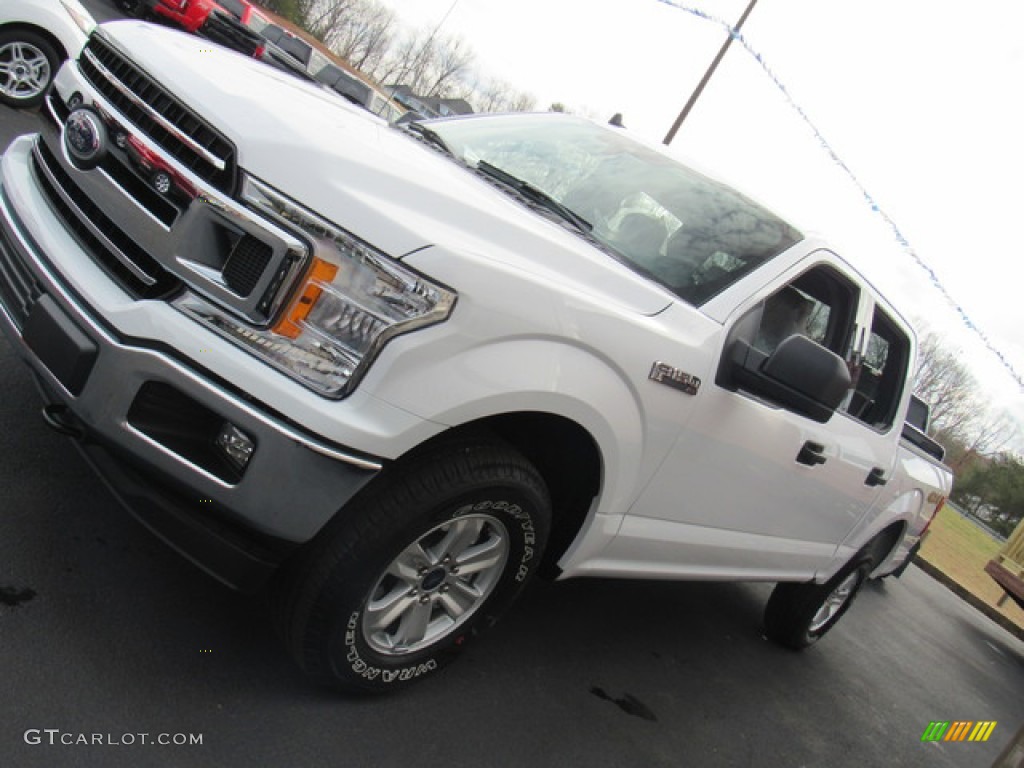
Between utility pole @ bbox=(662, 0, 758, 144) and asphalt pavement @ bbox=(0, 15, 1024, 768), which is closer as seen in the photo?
asphalt pavement @ bbox=(0, 15, 1024, 768)

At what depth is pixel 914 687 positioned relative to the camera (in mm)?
5715

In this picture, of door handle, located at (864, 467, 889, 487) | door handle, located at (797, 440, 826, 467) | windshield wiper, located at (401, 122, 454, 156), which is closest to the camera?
windshield wiper, located at (401, 122, 454, 156)

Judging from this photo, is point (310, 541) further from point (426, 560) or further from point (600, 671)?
point (600, 671)

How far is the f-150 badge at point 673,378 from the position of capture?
8.31ft

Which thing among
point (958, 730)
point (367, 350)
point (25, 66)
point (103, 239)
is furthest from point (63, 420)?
point (958, 730)

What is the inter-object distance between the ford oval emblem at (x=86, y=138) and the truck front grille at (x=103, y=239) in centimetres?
9

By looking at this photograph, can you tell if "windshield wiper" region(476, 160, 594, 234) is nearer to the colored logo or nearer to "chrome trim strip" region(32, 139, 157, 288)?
"chrome trim strip" region(32, 139, 157, 288)

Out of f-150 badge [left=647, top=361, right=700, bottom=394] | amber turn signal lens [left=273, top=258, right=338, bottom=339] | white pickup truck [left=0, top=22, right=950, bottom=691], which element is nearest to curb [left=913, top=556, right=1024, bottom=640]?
white pickup truck [left=0, top=22, right=950, bottom=691]

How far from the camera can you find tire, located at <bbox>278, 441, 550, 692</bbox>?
2139mm

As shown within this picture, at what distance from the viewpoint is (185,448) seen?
2.00 metres

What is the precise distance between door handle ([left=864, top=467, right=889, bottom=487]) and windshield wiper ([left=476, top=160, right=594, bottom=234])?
2177 mm

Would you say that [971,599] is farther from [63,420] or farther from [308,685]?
[63,420]

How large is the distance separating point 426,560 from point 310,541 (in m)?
0.40

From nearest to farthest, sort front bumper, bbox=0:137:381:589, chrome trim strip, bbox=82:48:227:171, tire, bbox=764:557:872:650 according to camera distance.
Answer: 1. front bumper, bbox=0:137:381:589
2. chrome trim strip, bbox=82:48:227:171
3. tire, bbox=764:557:872:650
